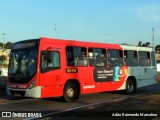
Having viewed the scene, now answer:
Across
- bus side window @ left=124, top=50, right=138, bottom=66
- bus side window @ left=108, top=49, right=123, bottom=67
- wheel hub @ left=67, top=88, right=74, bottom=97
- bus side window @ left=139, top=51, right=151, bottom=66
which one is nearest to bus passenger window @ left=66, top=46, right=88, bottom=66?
wheel hub @ left=67, top=88, right=74, bottom=97

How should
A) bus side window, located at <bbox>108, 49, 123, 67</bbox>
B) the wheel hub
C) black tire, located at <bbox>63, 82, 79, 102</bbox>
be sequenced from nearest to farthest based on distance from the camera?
black tire, located at <bbox>63, 82, 79, 102</bbox> → the wheel hub → bus side window, located at <bbox>108, 49, 123, 67</bbox>

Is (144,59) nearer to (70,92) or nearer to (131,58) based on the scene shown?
(131,58)

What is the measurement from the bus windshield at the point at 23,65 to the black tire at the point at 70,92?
193cm

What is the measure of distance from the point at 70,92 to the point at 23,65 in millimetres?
2527

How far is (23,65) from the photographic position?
1634 cm

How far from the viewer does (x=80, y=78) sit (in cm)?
1766

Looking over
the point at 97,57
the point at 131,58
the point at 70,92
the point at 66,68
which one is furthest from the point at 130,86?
the point at 66,68

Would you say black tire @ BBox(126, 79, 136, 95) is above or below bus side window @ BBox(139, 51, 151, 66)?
below

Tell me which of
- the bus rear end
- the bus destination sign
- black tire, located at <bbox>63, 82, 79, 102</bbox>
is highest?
Answer: the bus destination sign

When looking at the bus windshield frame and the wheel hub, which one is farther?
the wheel hub

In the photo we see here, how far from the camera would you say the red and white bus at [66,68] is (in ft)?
52.1

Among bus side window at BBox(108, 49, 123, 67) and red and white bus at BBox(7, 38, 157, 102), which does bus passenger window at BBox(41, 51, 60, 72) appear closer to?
red and white bus at BBox(7, 38, 157, 102)

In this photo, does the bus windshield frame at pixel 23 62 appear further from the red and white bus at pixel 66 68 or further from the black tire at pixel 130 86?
the black tire at pixel 130 86

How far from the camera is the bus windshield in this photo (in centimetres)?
1593
